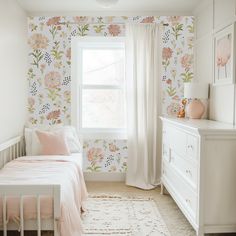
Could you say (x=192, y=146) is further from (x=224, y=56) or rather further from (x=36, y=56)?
(x=36, y=56)

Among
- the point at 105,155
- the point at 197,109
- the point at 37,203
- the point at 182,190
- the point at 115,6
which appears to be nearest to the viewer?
the point at 37,203

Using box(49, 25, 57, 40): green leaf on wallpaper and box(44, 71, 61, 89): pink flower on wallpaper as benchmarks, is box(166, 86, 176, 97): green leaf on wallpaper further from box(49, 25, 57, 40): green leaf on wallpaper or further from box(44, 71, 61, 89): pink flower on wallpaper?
box(49, 25, 57, 40): green leaf on wallpaper

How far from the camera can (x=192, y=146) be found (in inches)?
110

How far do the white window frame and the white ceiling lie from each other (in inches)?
15.3

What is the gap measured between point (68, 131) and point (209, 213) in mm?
2191

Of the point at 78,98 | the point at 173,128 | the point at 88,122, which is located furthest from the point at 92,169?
the point at 173,128

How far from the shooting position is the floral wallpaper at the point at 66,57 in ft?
15.1

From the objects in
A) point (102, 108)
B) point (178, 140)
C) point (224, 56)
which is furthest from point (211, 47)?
point (102, 108)

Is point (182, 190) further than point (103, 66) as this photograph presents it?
No

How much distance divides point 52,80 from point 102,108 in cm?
79

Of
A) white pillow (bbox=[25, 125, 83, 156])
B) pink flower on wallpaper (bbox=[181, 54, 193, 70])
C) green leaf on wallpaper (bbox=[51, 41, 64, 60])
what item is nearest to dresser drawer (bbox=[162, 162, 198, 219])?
white pillow (bbox=[25, 125, 83, 156])

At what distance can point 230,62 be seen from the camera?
3172 millimetres

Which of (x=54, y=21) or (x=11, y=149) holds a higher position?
(x=54, y=21)

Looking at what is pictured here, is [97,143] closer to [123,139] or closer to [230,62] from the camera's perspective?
[123,139]
